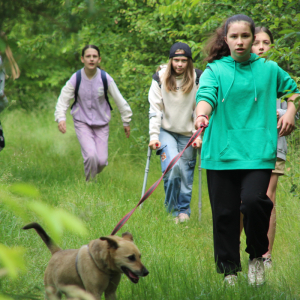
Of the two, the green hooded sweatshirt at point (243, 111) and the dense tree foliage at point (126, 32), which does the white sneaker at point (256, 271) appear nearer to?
the green hooded sweatshirt at point (243, 111)

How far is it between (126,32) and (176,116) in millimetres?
5927

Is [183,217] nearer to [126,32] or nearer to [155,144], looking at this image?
[155,144]

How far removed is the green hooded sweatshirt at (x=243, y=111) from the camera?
10.9 ft

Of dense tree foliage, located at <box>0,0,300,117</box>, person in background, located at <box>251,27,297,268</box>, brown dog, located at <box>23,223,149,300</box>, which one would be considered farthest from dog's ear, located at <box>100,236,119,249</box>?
person in background, located at <box>251,27,297,268</box>

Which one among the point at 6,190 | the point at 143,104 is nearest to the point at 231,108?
the point at 6,190

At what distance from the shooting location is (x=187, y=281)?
3383mm

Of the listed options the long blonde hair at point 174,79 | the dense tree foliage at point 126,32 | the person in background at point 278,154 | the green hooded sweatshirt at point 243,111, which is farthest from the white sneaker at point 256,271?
the long blonde hair at point 174,79

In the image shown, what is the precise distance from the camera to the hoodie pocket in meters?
3.29

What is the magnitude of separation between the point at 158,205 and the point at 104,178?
188 cm

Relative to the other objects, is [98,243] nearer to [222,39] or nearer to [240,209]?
[240,209]

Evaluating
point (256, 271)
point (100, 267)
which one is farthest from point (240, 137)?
point (100, 267)

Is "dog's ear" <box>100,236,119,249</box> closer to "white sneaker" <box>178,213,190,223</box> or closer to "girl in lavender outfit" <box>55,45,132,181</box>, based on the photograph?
"white sneaker" <box>178,213,190,223</box>

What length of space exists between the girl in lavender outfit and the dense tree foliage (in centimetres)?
49

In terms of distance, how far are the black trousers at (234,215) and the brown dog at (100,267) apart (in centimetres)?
81
